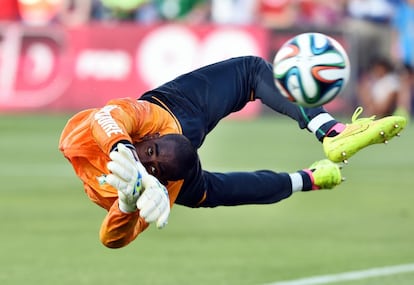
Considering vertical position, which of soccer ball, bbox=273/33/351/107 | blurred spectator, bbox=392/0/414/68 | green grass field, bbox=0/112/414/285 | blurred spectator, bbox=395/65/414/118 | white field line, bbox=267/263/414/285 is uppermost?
soccer ball, bbox=273/33/351/107

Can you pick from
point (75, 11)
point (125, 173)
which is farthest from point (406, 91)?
point (125, 173)

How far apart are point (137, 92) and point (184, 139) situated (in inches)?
727

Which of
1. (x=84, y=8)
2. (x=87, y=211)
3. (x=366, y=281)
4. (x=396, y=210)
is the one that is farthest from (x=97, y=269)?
(x=84, y=8)

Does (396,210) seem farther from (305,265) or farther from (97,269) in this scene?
(97,269)

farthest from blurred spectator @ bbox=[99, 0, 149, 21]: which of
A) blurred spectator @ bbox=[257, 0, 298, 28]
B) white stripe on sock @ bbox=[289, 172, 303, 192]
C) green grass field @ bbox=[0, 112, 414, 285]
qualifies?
white stripe on sock @ bbox=[289, 172, 303, 192]

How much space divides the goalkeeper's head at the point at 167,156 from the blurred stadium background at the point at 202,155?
1.78m

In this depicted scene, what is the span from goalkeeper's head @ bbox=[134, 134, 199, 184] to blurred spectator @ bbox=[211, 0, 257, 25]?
791 inches

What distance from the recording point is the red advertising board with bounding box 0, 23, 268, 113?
26359 millimetres

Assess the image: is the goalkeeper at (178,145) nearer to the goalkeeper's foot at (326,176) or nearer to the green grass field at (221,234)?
the goalkeeper's foot at (326,176)

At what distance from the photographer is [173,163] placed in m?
8.17

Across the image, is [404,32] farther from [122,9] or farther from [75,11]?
[75,11]

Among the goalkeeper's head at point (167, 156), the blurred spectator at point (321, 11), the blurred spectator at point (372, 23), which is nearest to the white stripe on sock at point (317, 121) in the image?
the goalkeeper's head at point (167, 156)

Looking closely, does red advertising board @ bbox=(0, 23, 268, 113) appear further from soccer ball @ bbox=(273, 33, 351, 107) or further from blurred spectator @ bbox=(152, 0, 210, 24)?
soccer ball @ bbox=(273, 33, 351, 107)

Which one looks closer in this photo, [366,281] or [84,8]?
[366,281]
